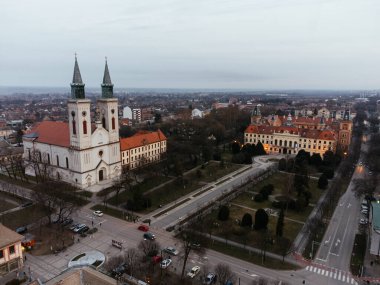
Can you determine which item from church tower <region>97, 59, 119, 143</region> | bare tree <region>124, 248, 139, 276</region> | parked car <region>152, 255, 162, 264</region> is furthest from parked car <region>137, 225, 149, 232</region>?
church tower <region>97, 59, 119, 143</region>

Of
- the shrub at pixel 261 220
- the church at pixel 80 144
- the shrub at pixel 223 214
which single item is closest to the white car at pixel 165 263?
the shrub at pixel 223 214

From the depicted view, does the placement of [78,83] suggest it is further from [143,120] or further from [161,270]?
[143,120]

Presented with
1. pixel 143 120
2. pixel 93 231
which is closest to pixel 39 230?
pixel 93 231

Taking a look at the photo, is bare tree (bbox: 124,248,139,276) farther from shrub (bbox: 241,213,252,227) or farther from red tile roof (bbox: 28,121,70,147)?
red tile roof (bbox: 28,121,70,147)

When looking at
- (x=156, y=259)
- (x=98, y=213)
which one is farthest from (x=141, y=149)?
(x=156, y=259)

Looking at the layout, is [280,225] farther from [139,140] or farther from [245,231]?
[139,140]

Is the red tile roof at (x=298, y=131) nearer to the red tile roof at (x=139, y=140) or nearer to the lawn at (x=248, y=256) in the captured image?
the red tile roof at (x=139, y=140)
